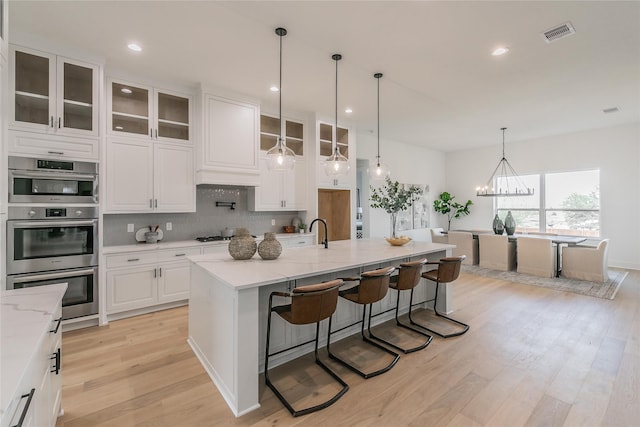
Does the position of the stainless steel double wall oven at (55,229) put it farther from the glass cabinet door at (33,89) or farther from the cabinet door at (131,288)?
the glass cabinet door at (33,89)

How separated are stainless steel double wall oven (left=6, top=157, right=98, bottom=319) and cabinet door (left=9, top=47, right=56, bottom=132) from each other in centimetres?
40

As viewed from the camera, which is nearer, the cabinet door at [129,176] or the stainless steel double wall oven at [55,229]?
the stainless steel double wall oven at [55,229]

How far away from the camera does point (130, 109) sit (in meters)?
3.79

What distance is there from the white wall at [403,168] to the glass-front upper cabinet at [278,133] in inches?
75.6

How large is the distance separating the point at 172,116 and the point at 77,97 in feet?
3.48

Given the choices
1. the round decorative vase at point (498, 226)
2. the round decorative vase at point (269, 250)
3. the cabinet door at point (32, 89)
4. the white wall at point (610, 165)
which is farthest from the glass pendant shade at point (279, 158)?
the white wall at point (610, 165)

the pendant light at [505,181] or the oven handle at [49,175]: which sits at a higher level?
the pendant light at [505,181]

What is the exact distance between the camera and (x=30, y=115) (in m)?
2.98

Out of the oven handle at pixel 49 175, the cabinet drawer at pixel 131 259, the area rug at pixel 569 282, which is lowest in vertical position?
the area rug at pixel 569 282

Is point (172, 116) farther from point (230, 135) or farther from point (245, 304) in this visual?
point (245, 304)

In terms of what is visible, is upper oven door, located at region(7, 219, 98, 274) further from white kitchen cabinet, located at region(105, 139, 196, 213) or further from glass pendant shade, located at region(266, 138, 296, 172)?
glass pendant shade, located at region(266, 138, 296, 172)

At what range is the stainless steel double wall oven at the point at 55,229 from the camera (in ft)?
9.48

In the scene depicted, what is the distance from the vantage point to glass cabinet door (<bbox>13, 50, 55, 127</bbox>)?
9.57ft

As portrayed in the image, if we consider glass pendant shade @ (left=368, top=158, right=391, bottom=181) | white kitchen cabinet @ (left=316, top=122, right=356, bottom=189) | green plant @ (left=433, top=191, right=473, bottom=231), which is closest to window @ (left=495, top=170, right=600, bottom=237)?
green plant @ (left=433, top=191, right=473, bottom=231)
